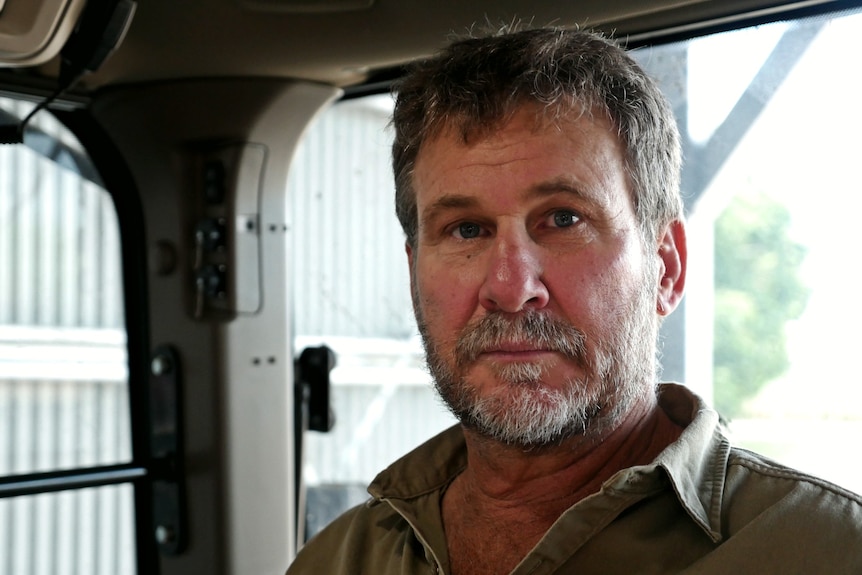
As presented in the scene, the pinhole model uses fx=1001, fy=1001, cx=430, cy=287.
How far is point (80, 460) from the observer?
2678mm

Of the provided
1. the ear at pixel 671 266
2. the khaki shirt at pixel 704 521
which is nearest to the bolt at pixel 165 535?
the khaki shirt at pixel 704 521

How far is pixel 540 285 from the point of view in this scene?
1.54 m

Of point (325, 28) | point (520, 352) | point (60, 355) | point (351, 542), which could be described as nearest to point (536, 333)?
point (520, 352)

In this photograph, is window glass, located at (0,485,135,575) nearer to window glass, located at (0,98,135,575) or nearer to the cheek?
window glass, located at (0,98,135,575)

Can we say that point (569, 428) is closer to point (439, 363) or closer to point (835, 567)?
point (439, 363)

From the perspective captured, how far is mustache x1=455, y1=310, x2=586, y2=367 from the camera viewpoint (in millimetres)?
1527

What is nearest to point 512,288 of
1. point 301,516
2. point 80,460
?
point 301,516

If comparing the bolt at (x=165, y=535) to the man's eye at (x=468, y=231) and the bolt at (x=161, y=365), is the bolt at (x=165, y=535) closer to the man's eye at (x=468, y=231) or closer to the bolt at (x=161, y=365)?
the bolt at (x=161, y=365)

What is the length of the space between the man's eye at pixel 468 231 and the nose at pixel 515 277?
3.6 inches

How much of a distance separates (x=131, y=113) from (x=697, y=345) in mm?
1425

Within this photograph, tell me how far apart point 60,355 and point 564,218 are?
5.95 ft

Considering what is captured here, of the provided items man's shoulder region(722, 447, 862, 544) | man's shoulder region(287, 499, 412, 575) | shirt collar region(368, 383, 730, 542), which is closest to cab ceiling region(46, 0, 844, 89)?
shirt collar region(368, 383, 730, 542)

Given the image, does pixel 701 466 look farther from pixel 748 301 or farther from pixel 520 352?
pixel 748 301

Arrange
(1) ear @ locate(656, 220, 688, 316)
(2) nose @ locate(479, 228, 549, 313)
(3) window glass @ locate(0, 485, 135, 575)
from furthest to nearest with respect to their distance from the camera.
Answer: (3) window glass @ locate(0, 485, 135, 575) < (1) ear @ locate(656, 220, 688, 316) < (2) nose @ locate(479, 228, 549, 313)
